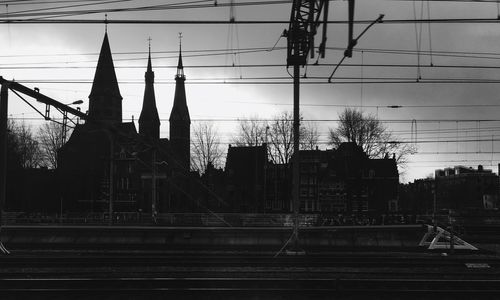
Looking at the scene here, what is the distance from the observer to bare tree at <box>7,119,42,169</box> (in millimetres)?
68688

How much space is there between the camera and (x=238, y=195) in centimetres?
7481

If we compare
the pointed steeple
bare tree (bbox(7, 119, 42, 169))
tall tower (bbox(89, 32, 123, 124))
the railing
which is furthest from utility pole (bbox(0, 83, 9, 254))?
the pointed steeple

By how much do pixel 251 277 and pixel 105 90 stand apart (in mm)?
85687

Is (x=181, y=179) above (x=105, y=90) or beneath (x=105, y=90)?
beneath

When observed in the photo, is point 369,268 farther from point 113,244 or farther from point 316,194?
point 316,194

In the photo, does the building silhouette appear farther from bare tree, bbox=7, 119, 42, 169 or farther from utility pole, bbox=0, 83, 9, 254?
utility pole, bbox=0, 83, 9, 254

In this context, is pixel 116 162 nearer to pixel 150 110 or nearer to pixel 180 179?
pixel 150 110

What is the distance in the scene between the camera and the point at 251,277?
14094mm

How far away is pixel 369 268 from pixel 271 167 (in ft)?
185

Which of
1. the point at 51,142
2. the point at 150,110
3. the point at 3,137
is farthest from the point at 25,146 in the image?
the point at 3,137

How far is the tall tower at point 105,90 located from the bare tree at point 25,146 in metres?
15.3

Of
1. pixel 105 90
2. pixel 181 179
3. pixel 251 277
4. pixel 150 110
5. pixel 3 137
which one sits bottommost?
pixel 251 277

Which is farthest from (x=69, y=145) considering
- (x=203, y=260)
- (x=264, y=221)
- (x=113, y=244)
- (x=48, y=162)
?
(x=203, y=260)

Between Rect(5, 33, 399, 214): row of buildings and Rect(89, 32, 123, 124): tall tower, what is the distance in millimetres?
187
